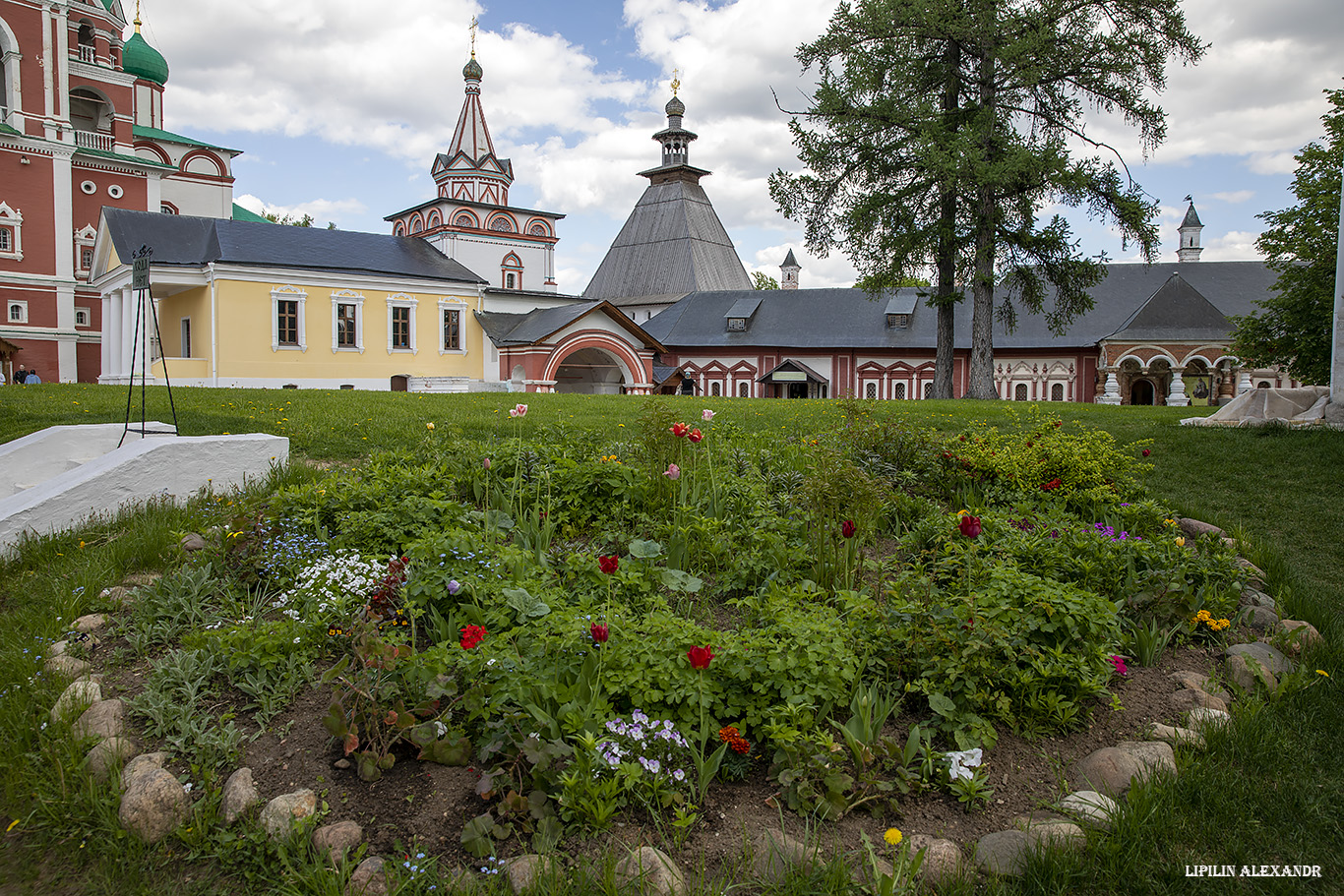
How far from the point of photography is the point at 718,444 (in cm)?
703

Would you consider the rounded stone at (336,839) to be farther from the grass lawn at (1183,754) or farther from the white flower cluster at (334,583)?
the white flower cluster at (334,583)

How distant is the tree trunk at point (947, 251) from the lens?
65.0ft

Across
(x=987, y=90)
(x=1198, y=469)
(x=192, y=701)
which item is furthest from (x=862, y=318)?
(x=192, y=701)

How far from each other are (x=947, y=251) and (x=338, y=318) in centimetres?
2084

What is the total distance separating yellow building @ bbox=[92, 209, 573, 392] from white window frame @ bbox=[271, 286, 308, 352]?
0.03 metres

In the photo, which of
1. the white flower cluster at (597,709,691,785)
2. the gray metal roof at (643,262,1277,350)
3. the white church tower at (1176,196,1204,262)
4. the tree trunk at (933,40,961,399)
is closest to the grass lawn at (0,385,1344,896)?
the white flower cluster at (597,709,691,785)

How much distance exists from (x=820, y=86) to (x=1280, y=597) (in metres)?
18.5

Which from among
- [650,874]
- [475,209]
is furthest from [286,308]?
[650,874]

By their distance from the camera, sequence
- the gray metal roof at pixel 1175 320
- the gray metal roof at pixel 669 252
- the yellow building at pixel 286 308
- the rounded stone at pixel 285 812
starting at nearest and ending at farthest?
the rounded stone at pixel 285 812
the yellow building at pixel 286 308
the gray metal roof at pixel 1175 320
the gray metal roof at pixel 669 252

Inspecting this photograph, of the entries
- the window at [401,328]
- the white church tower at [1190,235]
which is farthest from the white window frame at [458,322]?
the white church tower at [1190,235]

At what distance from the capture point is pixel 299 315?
27578 mm

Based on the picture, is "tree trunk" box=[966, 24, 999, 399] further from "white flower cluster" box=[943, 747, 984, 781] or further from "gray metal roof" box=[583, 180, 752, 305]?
"gray metal roof" box=[583, 180, 752, 305]

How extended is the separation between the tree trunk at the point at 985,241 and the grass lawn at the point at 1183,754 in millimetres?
11009

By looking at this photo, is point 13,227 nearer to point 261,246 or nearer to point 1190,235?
point 261,246
